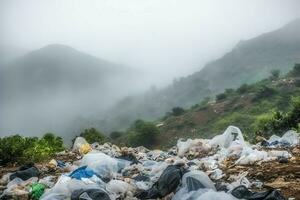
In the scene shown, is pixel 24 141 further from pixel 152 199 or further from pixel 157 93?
pixel 157 93

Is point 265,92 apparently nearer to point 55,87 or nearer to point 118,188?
point 118,188

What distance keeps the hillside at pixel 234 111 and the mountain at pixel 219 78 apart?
41.0 m

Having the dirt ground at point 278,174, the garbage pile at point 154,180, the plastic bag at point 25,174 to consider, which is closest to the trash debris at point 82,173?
the garbage pile at point 154,180

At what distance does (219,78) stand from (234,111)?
2416 inches

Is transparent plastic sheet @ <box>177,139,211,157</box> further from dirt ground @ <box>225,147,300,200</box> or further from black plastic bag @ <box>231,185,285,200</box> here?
black plastic bag @ <box>231,185,285,200</box>

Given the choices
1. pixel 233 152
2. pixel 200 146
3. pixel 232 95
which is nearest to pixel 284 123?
pixel 200 146

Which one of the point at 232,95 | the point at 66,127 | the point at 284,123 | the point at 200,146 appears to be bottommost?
the point at 66,127

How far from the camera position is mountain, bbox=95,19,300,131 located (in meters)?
93.7

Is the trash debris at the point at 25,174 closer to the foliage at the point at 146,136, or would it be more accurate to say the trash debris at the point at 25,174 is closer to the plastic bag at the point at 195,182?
the plastic bag at the point at 195,182

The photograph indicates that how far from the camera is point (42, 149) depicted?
46.2 ft

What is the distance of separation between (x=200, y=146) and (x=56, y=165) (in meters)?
3.62

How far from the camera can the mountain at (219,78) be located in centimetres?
9369

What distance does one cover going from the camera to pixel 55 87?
534ft

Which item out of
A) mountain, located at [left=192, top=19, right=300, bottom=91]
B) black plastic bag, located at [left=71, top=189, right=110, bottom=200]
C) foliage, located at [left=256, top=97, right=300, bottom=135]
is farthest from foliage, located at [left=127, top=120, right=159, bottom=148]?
mountain, located at [left=192, top=19, right=300, bottom=91]
